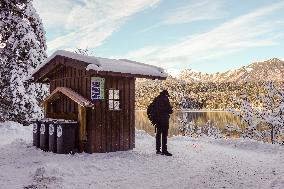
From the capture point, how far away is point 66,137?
11711 mm

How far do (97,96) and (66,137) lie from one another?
167 cm

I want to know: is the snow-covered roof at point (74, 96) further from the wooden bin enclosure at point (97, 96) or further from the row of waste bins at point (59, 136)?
the row of waste bins at point (59, 136)

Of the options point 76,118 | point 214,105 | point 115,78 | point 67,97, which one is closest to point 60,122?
point 76,118

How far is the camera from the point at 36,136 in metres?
13.5

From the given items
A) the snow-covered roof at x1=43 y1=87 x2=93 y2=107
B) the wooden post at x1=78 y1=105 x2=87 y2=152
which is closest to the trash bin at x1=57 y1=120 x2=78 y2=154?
the wooden post at x1=78 y1=105 x2=87 y2=152

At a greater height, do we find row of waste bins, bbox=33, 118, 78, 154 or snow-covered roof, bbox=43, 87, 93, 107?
snow-covered roof, bbox=43, 87, 93, 107

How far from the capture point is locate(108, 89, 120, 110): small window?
12.5 metres

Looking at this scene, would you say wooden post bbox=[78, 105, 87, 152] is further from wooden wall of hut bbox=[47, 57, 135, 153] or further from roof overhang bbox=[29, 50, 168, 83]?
roof overhang bbox=[29, 50, 168, 83]

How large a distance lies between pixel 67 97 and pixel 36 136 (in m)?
1.92

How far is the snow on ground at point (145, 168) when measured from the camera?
8078 millimetres

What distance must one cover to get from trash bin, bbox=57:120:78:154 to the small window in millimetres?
1403

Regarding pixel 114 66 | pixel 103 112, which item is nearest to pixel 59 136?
pixel 103 112

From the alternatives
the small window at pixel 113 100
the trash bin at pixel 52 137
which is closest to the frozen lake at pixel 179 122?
the small window at pixel 113 100

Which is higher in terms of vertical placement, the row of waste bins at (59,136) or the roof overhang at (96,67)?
the roof overhang at (96,67)
